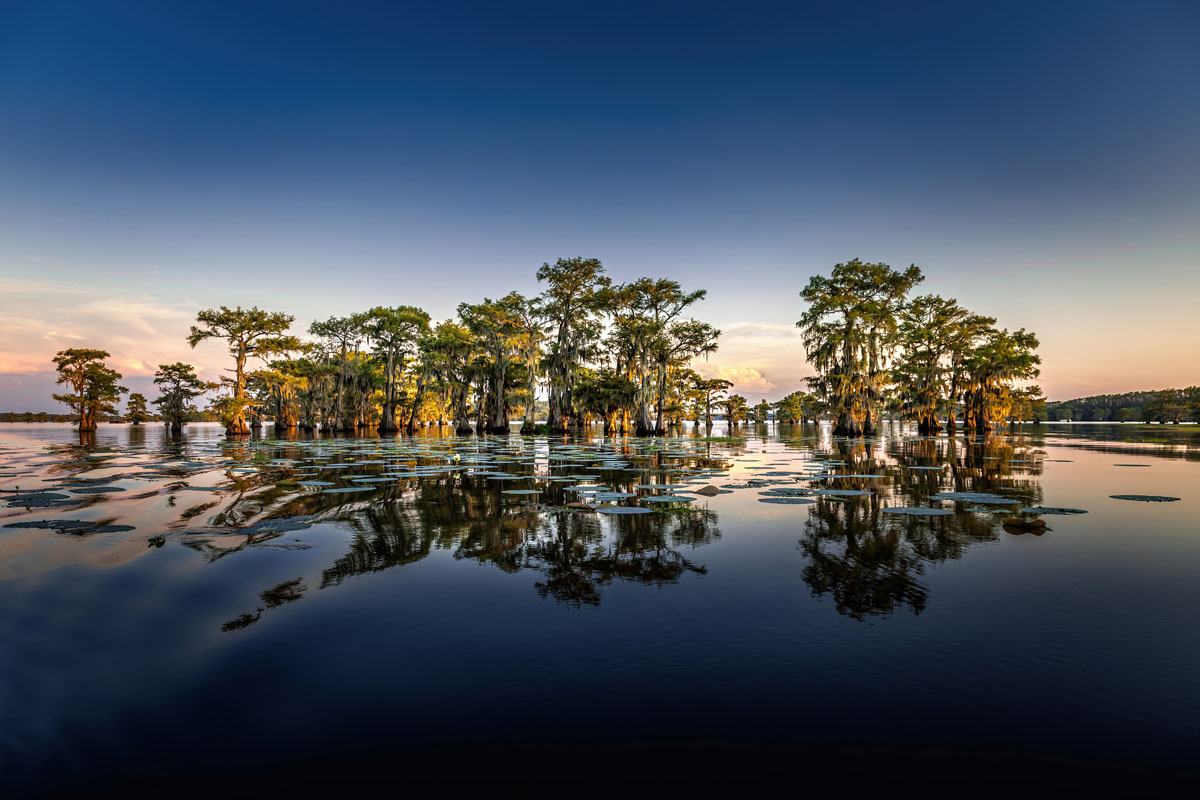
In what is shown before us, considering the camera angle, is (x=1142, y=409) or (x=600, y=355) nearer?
(x=600, y=355)

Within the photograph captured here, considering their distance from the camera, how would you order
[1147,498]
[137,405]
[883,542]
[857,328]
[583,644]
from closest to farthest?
[583,644]
[883,542]
[1147,498]
[857,328]
[137,405]

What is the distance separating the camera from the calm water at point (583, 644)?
1.88 metres

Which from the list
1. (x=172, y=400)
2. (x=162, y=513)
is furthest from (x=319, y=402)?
(x=162, y=513)

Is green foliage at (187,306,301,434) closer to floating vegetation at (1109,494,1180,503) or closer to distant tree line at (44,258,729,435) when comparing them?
distant tree line at (44,258,729,435)

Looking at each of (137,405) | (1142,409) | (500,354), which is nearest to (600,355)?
(500,354)

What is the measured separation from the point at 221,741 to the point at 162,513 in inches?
239

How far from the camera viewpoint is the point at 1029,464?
1423 centimetres

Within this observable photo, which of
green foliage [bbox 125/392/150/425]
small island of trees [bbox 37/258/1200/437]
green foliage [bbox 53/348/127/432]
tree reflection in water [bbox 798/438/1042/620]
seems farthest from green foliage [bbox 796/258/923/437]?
green foliage [bbox 125/392/150/425]

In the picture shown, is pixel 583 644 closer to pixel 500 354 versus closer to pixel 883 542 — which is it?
pixel 883 542

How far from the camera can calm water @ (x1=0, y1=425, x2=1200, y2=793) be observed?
6.17 feet

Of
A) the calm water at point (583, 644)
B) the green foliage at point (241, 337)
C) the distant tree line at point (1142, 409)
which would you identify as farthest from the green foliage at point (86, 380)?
the distant tree line at point (1142, 409)

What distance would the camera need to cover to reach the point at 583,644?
2.75 metres

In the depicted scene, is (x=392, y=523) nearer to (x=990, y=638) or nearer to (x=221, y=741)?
(x=221, y=741)

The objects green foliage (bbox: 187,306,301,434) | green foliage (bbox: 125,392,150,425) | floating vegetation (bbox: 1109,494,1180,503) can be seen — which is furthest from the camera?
green foliage (bbox: 125,392,150,425)
